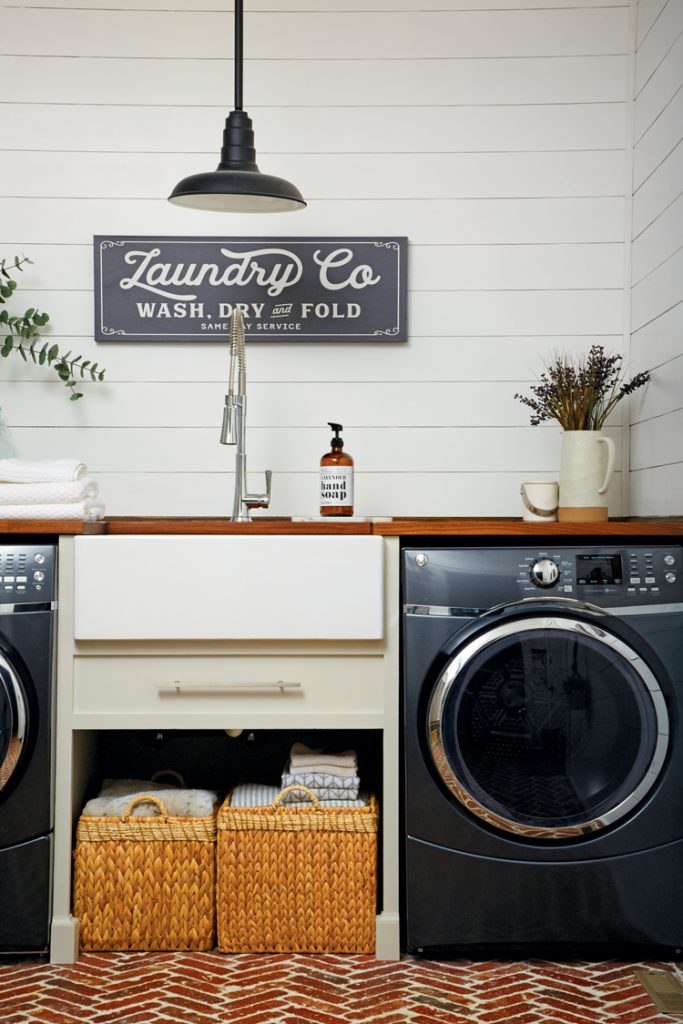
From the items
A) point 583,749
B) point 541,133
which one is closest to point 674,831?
point 583,749

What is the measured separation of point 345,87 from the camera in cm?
307

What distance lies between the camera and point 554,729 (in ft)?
7.79

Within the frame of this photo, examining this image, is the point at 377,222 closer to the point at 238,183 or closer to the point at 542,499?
the point at 238,183

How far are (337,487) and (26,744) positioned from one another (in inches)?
37.6

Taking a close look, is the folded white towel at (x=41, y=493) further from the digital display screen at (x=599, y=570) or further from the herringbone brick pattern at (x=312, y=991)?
the digital display screen at (x=599, y=570)

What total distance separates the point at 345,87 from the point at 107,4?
27.6 inches

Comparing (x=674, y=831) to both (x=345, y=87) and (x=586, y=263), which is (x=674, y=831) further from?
(x=345, y=87)

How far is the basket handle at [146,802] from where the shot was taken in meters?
2.46

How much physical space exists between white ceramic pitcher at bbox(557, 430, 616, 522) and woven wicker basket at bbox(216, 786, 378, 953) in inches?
34.8

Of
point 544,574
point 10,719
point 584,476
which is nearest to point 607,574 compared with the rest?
point 544,574

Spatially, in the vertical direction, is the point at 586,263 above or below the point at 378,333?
above

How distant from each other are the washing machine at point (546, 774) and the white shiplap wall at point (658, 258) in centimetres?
46

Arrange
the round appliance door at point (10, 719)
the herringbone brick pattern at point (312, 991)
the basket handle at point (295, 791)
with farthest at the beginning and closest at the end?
the basket handle at point (295, 791) < the round appliance door at point (10, 719) < the herringbone brick pattern at point (312, 991)

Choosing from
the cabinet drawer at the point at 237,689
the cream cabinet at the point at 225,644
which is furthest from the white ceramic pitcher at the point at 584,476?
the cabinet drawer at the point at 237,689
